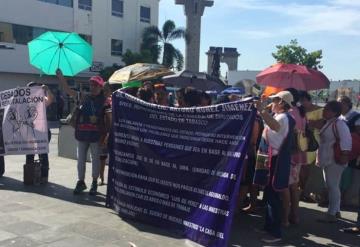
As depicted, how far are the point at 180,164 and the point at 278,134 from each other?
1.14m

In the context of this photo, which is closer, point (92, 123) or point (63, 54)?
point (92, 123)

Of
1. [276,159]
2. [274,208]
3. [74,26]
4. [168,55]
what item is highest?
[74,26]

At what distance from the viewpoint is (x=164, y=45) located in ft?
149

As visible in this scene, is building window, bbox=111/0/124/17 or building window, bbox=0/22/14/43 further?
building window, bbox=111/0/124/17

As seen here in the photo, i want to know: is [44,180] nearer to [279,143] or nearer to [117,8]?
[279,143]

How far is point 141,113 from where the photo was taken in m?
6.10

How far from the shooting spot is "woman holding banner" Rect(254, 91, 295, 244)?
5438 mm

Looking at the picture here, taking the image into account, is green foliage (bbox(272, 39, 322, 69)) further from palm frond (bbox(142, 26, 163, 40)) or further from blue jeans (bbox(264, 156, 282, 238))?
blue jeans (bbox(264, 156, 282, 238))

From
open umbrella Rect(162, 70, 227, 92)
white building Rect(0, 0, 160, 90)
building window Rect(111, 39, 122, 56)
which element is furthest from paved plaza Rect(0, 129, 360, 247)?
building window Rect(111, 39, 122, 56)

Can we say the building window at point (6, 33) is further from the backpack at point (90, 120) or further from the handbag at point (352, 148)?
the handbag at point (352, 148)

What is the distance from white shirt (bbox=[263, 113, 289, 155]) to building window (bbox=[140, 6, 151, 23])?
4289 cm

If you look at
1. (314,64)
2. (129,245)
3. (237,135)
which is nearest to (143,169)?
(129,245)

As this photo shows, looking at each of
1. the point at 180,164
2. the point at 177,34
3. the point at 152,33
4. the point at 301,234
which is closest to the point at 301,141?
the point at 301,234

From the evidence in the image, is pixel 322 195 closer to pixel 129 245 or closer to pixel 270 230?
pixel 270 230
